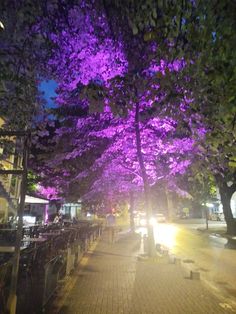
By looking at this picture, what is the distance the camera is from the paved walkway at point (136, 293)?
20.2ft

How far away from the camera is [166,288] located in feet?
25.1

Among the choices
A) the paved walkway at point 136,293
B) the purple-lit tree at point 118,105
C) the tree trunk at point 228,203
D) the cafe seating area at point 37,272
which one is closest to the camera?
the cafe seating area at point 37,272

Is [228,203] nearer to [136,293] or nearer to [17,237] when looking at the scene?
[136,293]

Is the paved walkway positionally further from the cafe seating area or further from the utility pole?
the utility pole

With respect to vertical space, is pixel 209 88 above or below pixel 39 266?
above

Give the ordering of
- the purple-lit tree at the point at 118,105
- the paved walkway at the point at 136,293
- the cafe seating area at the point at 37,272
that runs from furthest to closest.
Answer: the purple-lit tree at the point at 118,105 < the paved walkway at the point at 136,293 < the cafe seating area at the point at 37,272

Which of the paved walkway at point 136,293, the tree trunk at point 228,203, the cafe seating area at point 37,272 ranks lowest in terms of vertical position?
the paved walkway at point 136,293

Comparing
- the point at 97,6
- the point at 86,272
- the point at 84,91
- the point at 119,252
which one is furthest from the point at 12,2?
the point at 119,252

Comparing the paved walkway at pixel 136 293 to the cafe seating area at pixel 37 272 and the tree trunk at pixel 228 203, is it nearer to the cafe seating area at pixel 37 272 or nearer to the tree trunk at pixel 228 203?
the cafe seating area at pixel 37 272

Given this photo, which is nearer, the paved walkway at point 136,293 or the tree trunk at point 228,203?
the paved walkway at point 136,293

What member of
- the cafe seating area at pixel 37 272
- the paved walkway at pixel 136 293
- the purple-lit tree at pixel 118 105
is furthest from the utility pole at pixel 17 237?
the purple-lit tree at pixel 118 105

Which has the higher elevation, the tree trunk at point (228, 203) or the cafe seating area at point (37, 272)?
the tree trunk at point (228, 203)

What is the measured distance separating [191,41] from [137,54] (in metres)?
6.93

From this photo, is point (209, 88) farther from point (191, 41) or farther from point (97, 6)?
point (97, 6)
